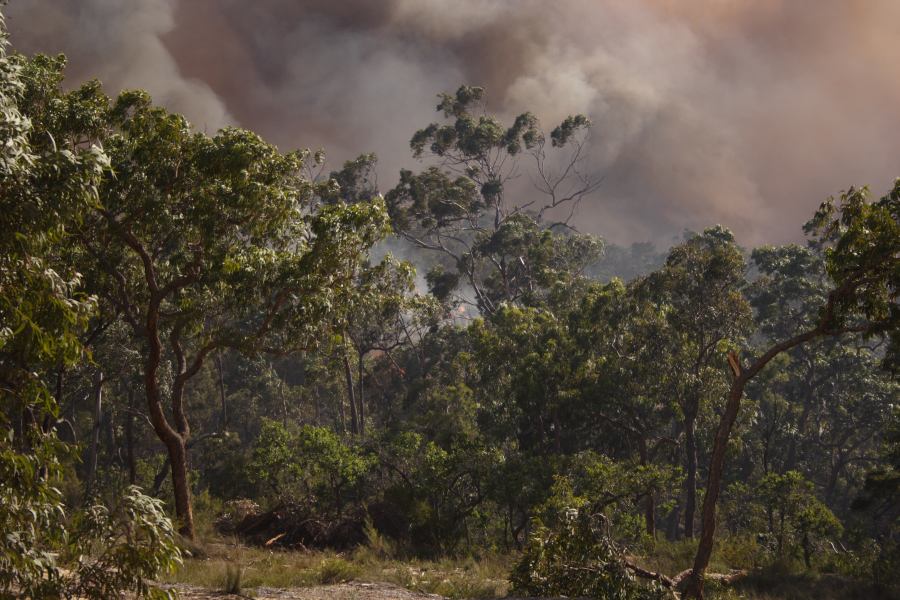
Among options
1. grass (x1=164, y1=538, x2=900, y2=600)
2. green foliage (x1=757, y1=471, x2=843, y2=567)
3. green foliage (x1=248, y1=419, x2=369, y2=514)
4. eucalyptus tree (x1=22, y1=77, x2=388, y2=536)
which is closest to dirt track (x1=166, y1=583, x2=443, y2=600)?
grass (x1=164, y1=538, x2=900, y2=600)

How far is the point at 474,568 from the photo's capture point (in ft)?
48.9

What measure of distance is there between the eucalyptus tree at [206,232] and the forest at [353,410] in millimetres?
56

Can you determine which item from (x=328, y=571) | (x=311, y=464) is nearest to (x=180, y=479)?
(x=328, y=571)

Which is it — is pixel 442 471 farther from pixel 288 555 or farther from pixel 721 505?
pixel 721 505

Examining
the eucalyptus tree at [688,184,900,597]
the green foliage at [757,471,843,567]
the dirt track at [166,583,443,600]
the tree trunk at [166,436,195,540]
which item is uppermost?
the eucalyptus tree at [688,184,900,597]

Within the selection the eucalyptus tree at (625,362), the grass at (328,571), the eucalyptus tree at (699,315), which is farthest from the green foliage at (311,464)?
the eucalyptus tree at (699,315)

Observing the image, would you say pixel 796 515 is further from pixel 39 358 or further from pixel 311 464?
pixel 39 358

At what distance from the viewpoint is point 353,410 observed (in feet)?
115

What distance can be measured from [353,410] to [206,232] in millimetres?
23145

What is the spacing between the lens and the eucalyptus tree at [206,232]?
12.4m

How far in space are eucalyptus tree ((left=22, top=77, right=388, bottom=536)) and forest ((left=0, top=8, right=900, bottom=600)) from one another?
0.18ft

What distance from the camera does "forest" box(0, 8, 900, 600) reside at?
6055mm

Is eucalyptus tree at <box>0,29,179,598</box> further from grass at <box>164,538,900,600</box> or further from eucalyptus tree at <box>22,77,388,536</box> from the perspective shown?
eucalyptus tree at <box>22,77,388,536</box>

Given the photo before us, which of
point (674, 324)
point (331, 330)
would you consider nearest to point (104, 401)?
point (331, 330)
